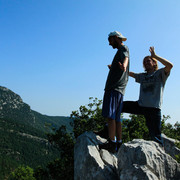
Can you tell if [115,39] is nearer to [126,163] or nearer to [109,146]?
[109,146]

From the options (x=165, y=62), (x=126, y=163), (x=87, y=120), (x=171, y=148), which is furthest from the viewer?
(x=87, y=120)

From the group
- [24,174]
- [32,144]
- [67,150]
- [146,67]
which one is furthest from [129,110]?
[32,144]

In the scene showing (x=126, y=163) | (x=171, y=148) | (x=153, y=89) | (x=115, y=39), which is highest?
Answer: (x=115, y=39)

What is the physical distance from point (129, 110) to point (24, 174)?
2705 inches

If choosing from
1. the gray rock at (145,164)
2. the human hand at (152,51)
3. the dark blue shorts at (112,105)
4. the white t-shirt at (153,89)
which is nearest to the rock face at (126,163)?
the gray rock at (145,164)

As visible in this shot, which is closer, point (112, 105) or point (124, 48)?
point (112, 105)

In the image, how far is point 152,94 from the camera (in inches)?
211

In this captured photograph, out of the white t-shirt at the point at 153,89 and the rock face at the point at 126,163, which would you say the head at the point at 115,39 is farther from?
the rock face at the point at 126,163

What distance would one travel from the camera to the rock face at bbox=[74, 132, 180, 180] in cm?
445

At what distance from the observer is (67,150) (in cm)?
1933

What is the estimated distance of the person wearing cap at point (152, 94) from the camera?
5.31m

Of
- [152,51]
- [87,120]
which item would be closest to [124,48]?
[152,51]

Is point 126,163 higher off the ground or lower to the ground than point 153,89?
lower

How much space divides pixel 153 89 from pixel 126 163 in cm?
220
